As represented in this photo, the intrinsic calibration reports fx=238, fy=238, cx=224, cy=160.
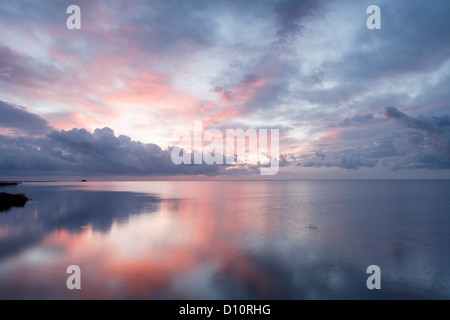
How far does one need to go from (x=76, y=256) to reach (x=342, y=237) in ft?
105

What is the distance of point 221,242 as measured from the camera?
30.3 m

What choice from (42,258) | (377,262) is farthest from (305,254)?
(42,258)

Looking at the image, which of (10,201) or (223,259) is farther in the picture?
(10,201)

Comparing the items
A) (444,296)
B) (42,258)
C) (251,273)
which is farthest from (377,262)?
(42,258)

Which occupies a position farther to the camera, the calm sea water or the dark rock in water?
the dark rock in water

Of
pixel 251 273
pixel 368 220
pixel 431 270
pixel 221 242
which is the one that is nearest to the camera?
pixel 251 273

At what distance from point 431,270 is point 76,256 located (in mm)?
33580

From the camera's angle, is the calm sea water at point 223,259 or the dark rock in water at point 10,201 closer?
the calm sea water at point 223,259

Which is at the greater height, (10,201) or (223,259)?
(10,201)

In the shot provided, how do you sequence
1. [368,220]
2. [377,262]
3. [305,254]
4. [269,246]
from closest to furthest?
[377,262]
[305,254]
[269,246]
[368,220]

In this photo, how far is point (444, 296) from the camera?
16.6 metres
